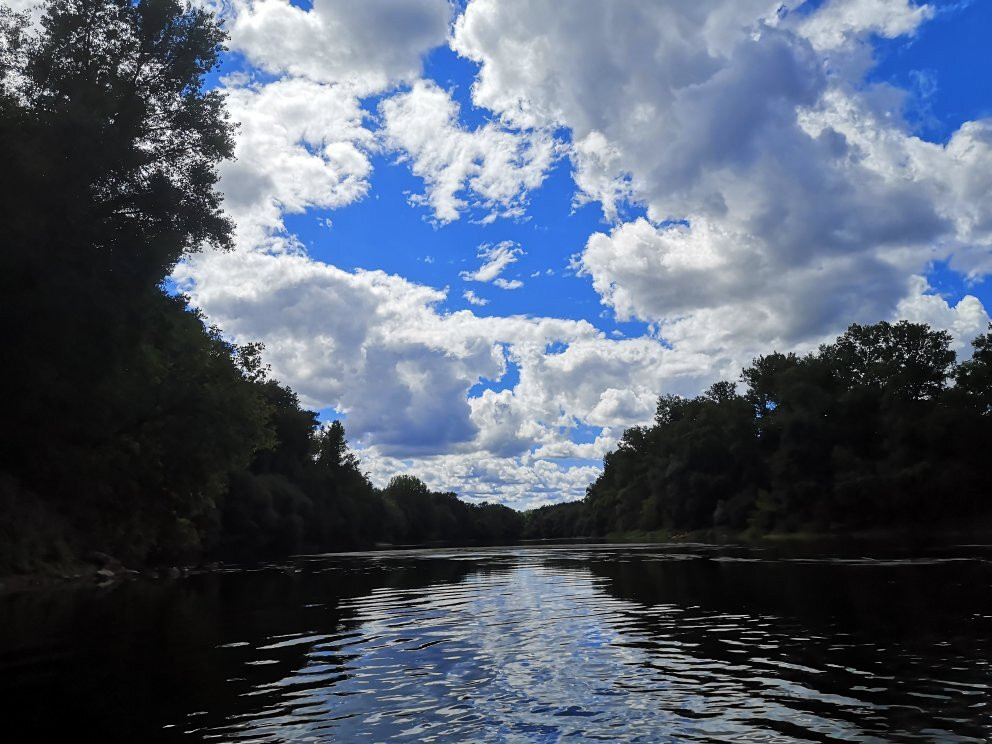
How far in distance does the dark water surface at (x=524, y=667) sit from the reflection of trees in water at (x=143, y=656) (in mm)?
67

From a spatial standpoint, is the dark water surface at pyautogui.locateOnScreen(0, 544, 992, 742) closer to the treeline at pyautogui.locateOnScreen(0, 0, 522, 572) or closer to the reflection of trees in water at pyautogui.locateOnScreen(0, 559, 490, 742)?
the reflection of trees in water at pyautogui.locateOnScreen(0, 559, 490, 742)

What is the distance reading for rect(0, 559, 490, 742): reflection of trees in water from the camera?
10.7 metres

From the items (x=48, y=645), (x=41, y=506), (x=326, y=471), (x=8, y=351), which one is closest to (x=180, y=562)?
(x=41, y=506)

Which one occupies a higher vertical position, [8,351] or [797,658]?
[8,351]

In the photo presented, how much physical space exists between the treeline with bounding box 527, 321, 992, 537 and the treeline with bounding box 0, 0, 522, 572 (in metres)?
75.3

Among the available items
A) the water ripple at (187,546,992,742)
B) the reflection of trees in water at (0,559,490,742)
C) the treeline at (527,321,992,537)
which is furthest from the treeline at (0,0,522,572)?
the treeline at (527,321,992,537)

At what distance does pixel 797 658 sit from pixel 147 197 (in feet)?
106

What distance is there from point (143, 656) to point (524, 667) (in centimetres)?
837

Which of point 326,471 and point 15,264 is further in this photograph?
point 326,471

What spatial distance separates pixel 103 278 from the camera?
31594mm

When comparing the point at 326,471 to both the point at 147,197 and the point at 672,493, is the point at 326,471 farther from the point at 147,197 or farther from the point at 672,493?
the point at 147,197

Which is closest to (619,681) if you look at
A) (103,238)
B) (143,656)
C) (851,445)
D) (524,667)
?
(524,667)

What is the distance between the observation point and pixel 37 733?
388 inches

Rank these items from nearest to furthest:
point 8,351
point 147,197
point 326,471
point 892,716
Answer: point 892,716 < point 8,351 < point 147,197 < point 326,471
